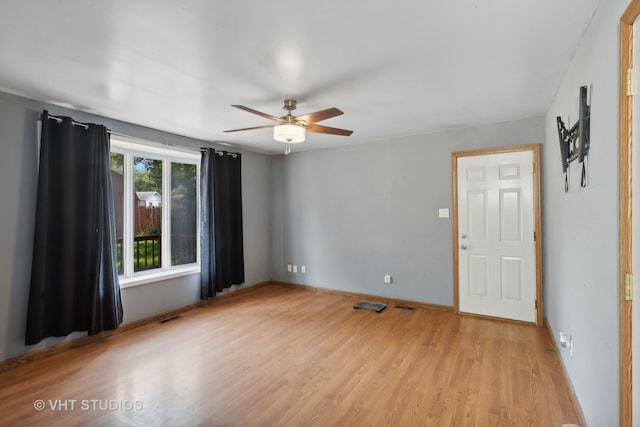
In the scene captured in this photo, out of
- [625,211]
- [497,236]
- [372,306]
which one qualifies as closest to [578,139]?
[625,211]

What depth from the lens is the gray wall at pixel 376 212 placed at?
4.00m

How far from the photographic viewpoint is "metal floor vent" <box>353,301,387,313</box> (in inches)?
162

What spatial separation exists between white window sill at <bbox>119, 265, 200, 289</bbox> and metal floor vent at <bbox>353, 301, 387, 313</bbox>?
7.67ft

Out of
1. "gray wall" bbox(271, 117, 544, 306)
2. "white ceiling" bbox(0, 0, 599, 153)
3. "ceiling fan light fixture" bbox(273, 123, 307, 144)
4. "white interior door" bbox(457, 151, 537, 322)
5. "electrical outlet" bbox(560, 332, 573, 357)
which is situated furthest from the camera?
"gray wall" bbox(271, 117, 544, 306)

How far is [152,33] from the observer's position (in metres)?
1.79

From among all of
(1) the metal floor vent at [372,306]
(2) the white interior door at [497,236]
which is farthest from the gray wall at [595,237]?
(1) the metal floor vent at [372,306]

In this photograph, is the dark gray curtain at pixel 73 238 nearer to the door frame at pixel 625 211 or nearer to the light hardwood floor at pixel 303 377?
the light hardwood floor at pixel 303 377

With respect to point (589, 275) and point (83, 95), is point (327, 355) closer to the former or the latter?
point (589, 275)

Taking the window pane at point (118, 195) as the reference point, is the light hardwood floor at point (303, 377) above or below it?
below

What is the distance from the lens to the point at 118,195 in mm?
3656

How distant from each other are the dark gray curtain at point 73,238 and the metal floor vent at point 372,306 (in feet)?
9.53

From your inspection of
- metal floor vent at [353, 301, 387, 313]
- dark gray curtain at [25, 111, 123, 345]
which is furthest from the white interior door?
dark gray curtain at [25, 111, 123, 345]

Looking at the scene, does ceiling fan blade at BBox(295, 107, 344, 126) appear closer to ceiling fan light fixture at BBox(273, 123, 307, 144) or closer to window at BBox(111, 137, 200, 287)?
ceiling fan light fixture at BBox(273, 123, 307, 144)

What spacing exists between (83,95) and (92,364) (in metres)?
2.37
